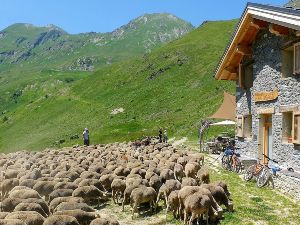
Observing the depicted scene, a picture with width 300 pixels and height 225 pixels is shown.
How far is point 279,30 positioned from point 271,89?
10.6ft

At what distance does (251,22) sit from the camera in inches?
987

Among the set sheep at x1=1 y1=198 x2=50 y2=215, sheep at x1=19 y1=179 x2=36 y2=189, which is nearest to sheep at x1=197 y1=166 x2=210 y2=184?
sheep at x1=19 y1=179 x2=36 y2=189

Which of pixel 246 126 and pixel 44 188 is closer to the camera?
pixel 44 188

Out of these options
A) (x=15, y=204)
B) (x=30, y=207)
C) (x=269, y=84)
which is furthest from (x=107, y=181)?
(x=269, y=84)

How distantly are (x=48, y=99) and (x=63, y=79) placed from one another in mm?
71264

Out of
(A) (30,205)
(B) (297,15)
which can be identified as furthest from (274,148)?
(A) (30,205)

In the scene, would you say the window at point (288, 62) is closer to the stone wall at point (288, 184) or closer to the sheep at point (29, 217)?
the stone wall at point (288, 184)

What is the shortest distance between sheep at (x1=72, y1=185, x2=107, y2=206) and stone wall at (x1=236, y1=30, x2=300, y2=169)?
940 centimetres

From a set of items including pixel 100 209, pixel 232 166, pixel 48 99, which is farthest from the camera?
pixel 48 99

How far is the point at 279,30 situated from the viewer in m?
22.6

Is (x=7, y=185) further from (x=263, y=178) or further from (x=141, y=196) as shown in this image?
(x=263, y=178)

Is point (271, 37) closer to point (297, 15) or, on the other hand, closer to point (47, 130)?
point (297, 15)

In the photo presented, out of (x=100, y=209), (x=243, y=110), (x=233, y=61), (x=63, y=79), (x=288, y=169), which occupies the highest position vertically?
(x=63, y=79)

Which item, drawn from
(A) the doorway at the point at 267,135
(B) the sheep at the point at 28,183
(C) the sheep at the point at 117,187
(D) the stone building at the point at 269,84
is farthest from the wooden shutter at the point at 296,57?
(B) the sheep at the point at 28,183
